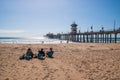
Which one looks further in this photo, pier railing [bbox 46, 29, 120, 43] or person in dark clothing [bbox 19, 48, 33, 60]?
pier railing [bbox 46, 29, 120, 43]

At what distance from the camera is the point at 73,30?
228 feet

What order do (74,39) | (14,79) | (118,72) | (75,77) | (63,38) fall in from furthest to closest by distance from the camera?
1. (63,38)
2. (74,39)
3. (118,72)
4. (75,77)
5. (14,79)

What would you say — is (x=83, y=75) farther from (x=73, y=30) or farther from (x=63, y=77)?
(x=73, y=30)

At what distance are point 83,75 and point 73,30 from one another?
61.9 m


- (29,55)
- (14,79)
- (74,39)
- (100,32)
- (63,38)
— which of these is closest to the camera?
(14,79)

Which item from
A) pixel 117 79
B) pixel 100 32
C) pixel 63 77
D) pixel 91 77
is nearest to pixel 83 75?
pixel 91 77

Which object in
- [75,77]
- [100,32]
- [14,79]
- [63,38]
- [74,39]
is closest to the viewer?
[14,79]

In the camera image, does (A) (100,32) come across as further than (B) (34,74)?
Yes

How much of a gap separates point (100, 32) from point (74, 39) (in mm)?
19761

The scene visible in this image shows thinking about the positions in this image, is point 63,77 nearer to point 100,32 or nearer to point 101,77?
point 101,77

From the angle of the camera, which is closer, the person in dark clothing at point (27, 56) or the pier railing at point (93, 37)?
→ the person in dark clothing at point (27, 56)

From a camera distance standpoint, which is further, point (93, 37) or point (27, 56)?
point (93, 37)

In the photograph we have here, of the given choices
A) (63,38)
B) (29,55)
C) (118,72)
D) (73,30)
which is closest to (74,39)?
(73,30)

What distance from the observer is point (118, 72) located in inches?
334
